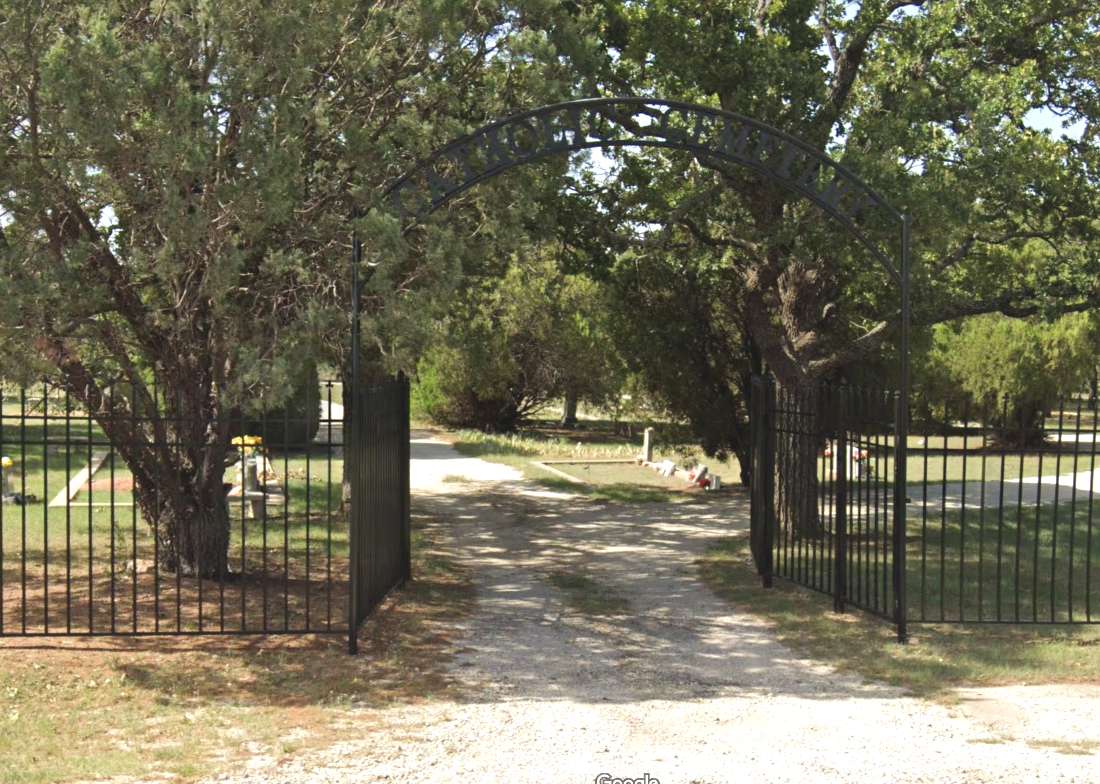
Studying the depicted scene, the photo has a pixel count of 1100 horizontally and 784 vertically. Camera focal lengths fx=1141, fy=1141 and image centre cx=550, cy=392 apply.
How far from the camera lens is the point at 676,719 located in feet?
21.7

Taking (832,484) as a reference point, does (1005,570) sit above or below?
below

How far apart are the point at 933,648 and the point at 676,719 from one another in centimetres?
260

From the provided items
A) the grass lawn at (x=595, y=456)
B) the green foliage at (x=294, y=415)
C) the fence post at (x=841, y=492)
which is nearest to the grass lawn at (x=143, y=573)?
the green foliage at (x=294, y=415)

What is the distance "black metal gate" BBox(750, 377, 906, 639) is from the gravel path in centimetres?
87

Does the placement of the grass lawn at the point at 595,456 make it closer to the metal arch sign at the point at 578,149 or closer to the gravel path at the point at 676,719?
the gravel path at the point at 676,719

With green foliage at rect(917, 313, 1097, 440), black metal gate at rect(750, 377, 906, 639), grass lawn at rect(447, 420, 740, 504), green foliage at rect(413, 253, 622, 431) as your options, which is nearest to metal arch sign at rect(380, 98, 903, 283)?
black metal gate at rect(750, 377, 906, 639)

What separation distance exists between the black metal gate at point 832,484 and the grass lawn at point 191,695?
3263mm

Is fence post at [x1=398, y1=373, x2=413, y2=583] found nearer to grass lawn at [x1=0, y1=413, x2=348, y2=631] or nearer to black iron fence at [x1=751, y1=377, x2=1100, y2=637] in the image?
grass lawn at [x1=0, y1=413, x2=348, y2=631]

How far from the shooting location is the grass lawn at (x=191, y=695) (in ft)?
19.3

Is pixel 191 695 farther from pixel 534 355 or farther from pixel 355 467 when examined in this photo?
pixel 534 355

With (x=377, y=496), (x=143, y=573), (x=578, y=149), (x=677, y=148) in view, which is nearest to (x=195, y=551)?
(x=143, y=573)

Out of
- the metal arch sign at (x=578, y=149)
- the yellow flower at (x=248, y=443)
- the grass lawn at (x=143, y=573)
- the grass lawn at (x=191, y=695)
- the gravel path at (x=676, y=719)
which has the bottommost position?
the gravel path at (x=676, y=719)

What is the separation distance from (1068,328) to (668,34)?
2141cm

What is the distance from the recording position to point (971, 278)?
13797mm
